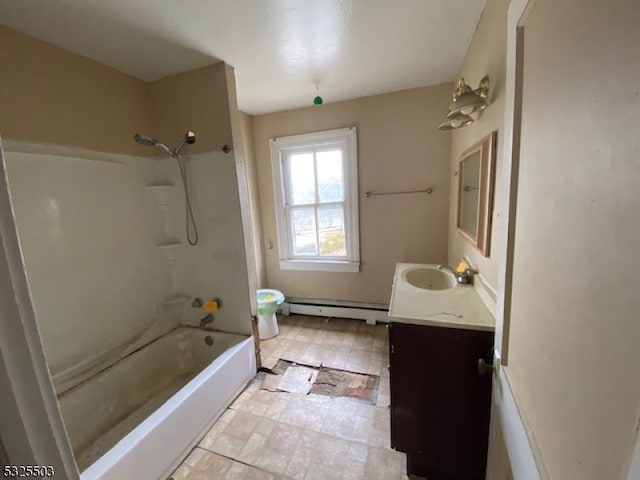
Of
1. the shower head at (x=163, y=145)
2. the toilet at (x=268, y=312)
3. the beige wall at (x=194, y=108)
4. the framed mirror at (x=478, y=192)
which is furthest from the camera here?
the toilet at (x=268, y=312)

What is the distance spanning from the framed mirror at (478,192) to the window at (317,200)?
1.04 meters

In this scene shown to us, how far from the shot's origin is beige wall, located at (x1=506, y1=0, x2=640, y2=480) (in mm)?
357

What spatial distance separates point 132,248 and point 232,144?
42.4 inches

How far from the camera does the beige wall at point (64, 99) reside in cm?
132

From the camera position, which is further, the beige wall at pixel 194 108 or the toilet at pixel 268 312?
the toilet at pixel 268 312

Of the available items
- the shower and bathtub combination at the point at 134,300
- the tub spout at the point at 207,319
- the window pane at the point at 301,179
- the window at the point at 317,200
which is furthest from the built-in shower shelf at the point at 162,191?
the window pane at the point at 301,179

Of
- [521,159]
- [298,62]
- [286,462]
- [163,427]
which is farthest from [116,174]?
[521,159]

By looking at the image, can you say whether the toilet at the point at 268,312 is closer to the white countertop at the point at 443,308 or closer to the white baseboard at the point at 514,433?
the white countertop at the point at 443,308

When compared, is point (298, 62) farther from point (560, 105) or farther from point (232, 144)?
point (560, 105)

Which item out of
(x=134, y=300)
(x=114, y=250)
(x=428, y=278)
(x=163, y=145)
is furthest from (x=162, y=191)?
(x=428, y=278)

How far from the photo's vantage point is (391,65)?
1.90 meters

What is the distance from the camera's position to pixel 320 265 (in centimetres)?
288

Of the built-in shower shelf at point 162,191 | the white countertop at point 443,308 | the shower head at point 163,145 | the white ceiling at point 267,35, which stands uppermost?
the white ceiling at point 267,35

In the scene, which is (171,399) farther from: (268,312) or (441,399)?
(441,399)
